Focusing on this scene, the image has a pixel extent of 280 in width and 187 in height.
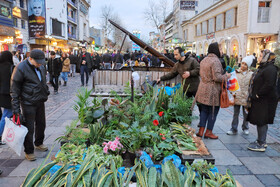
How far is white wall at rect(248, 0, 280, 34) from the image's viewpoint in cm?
2192

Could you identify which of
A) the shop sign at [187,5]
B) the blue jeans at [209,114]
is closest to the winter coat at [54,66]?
the blue jeans at [209,114]

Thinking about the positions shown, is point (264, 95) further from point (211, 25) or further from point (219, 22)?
point (211, 25)

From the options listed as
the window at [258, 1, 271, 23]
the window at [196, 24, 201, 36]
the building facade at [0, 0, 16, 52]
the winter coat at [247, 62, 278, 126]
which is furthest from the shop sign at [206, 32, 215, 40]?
the winter coat at [247, 62, 278, 126]

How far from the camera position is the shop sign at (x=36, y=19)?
26.9 metres

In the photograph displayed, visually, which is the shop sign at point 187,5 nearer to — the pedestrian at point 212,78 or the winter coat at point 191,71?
the winter coat at point 191,71

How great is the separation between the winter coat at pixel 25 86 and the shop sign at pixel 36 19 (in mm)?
26352

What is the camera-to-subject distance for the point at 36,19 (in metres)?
27.2

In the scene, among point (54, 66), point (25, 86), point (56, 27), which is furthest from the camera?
point (56, 27)

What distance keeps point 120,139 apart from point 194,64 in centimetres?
298

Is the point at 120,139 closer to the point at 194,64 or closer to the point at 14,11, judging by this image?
Result: the point at 194,64

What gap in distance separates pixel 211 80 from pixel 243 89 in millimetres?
959

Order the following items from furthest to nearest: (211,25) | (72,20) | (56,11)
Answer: (72,20), (211,25), (56,11)

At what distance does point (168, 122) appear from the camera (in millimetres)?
4512

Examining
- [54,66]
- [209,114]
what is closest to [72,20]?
[54,66]
